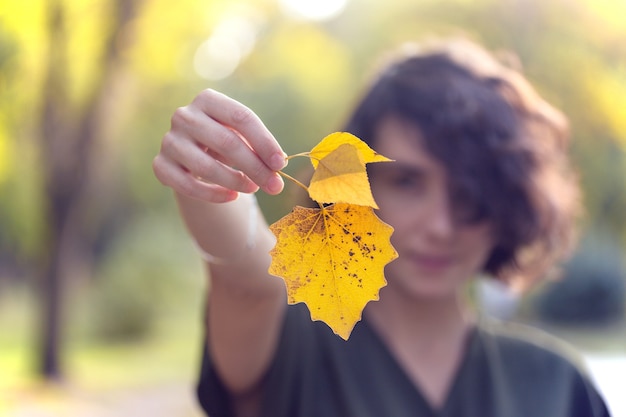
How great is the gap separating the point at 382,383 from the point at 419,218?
397mm

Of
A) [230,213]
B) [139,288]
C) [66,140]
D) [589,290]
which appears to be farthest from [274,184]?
[139,288]

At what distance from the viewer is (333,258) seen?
74 cm

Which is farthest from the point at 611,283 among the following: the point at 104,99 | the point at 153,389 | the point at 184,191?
the point at 184,191

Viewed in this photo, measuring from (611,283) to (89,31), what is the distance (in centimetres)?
790

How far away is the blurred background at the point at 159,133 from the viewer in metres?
7.37

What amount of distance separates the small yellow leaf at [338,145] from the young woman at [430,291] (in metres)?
0.51

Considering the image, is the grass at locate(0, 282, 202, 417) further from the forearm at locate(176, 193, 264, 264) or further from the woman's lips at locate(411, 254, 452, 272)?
the forearm at locate(176, 193, 264, 264)

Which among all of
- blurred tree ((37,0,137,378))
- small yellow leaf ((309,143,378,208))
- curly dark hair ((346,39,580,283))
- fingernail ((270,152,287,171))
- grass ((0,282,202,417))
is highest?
blurred tree ((37,0,137,378))

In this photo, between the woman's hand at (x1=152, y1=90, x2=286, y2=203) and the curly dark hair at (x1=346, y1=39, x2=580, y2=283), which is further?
the curly dark hair at (x1=346, y1=39, x2=580, y2=283)

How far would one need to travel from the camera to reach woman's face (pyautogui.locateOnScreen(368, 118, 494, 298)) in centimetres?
157

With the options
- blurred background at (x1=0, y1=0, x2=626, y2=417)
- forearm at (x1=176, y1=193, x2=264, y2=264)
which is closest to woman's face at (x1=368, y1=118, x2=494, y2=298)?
forearm at (x1=176, y1=193, x2=264, y2=264)

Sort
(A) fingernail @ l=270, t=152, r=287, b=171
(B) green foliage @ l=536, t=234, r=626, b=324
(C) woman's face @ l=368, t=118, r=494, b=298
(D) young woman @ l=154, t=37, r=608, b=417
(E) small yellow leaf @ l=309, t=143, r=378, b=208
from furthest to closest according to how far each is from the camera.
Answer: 1. (B) green foliage @ l=536, t=234, r=626, b=324
2. (C) woman's face @ l=368, t=118, r=494, b=298
3. (D) young woman @ l=154, t=37, r=608, b=417
4. (A) fingernail @ l=270, t=152, r=287, b=171
5. (E) small yellow leaf @ l=309, t=143, r=378, b=208

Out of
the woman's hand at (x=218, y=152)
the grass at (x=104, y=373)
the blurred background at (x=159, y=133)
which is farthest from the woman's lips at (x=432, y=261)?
the grass at (x=104, y=373)

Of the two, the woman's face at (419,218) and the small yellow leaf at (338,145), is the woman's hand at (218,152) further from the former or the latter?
the woman's face at (419,218)
